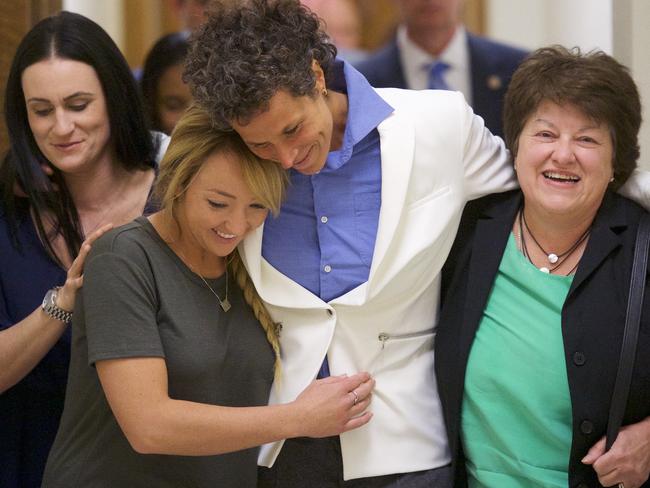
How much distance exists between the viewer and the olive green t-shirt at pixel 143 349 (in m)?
1.85

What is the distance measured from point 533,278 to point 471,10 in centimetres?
207

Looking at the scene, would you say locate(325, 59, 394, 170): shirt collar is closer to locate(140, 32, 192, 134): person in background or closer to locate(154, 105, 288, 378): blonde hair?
locate(154, 105, 288, 378): blonde hair

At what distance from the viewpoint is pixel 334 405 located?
1.93 meters

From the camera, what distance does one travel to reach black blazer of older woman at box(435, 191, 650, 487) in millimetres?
1993

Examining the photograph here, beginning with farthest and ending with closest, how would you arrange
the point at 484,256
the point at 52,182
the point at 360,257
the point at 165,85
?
the point at 165,85
the point at 52,182
the point at 484,256
the point at 360,257

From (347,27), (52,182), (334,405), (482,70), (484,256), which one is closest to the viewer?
(334,405)

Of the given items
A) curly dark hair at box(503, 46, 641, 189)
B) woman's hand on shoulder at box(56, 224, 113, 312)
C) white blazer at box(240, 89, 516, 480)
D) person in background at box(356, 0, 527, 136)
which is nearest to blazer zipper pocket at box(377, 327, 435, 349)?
white blazer at box(240, 89, 516, 480)

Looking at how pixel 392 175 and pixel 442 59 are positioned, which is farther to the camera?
pixel 442 59

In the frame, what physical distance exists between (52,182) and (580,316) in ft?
4.23

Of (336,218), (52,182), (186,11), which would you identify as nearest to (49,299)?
(52,182)

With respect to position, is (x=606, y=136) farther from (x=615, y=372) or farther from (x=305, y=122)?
(x=305, y=122)

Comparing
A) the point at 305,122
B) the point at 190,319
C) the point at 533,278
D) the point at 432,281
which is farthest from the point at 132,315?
the point at 533,278

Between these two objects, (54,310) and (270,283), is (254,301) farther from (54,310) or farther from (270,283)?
(54,310)

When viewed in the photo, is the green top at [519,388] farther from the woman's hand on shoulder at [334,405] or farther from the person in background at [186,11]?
the person in background at [186,11]
